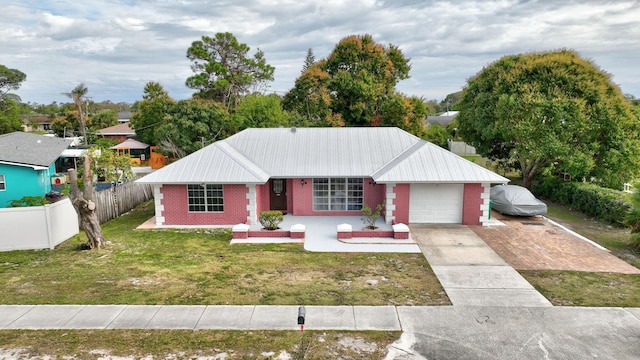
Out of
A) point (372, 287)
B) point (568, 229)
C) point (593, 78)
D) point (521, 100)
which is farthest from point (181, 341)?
point (593, 78)

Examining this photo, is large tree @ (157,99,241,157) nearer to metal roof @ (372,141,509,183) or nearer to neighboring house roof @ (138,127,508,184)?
neighboring house roof @ (138,127,508,184)

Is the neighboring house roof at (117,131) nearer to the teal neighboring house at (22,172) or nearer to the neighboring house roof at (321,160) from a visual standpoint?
the teal neighboring house at (22,172)

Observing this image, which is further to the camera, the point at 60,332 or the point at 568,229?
the point at 568,229

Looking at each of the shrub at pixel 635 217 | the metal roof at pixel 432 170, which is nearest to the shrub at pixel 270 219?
the metal roof at pixel 432 170

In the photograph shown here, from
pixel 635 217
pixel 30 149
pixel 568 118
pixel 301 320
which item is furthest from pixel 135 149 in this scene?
pixel 635 217

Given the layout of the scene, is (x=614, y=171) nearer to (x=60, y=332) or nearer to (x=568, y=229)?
(x=568, y=229)

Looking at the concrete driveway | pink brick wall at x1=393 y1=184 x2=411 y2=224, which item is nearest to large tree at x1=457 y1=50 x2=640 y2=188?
the concrete driveway
